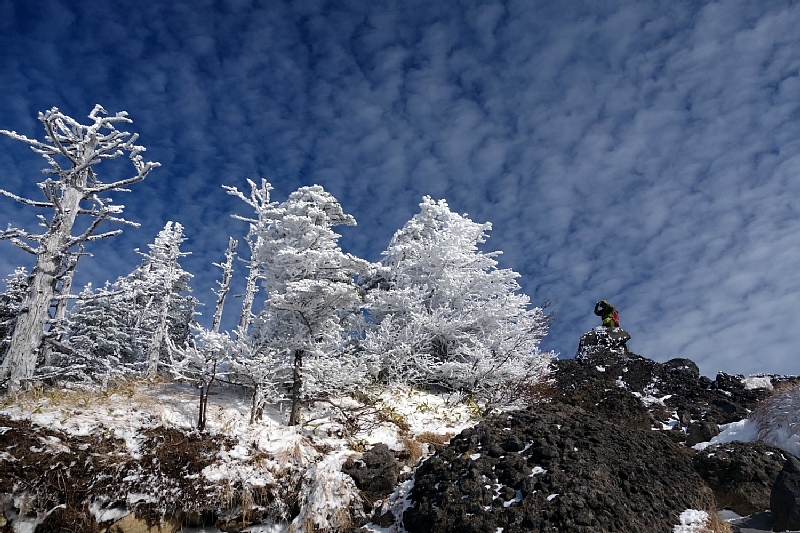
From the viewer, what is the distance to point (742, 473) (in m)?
9.56

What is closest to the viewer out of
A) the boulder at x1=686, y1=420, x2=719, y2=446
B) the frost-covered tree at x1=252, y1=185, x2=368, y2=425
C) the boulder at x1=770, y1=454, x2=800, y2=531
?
the boulder at x1=770, y1=454, x2=800, y2=531

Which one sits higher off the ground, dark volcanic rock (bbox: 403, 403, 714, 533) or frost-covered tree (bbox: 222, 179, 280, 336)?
frost-covered tree (bbox: 222, 179, 280, 336)

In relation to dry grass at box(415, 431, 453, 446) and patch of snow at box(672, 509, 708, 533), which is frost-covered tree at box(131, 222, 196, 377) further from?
patch of snow at box(672, 509, 708, 533)

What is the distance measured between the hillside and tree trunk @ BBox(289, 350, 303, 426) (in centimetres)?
44

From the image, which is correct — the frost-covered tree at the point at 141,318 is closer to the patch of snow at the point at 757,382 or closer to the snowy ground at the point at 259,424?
the snowy ground at the point at 259,424

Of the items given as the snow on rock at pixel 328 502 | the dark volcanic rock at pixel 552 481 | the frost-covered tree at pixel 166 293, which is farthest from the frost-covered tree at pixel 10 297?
the dark volcanic rock at pixel 552 481

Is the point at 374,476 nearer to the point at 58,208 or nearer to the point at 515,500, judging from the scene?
the point at 515,500

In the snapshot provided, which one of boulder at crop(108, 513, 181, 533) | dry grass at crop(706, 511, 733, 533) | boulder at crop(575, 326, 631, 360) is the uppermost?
boulder at crop(575, 326, 631, 360)

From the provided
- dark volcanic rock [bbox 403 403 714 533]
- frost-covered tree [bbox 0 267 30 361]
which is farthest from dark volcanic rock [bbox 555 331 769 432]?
frost-covered tree [bbox 0 267 30 361]

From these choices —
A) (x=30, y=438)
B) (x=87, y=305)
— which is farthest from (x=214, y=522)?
(x=87, y=305)

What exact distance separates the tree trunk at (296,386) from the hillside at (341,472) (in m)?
0.44

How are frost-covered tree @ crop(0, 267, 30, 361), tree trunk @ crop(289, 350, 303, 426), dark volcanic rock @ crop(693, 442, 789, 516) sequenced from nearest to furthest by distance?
dark volcanic rock @ crop(693, 442, 789, 516) → tree trunk @ crop(289, 350, 303, 426) → frost-covered tree @ crop(0, 267, 30, 361)

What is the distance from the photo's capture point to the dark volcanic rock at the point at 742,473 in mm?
9219

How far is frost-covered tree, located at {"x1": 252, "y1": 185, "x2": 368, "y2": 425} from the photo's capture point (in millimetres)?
11836
